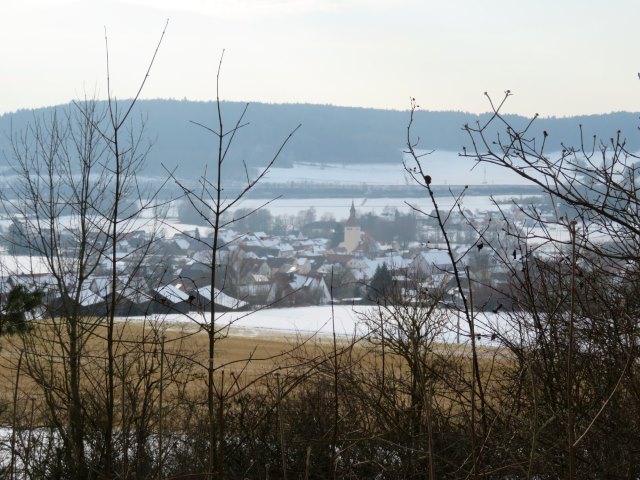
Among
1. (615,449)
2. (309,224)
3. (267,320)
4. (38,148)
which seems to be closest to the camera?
(615,449)

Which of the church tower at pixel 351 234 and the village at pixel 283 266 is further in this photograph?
the church tower at pixel 351 234

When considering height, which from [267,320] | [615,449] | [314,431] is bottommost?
[267,320]

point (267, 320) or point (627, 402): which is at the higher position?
point (627, 402)

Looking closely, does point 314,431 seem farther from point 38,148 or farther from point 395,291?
point 38,148

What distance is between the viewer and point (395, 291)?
8672 mm

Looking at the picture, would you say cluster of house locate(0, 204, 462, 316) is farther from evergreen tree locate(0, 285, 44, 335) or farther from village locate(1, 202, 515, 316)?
evergreen tree locate(0, 285, 44, 335)

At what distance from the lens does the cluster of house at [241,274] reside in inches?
150

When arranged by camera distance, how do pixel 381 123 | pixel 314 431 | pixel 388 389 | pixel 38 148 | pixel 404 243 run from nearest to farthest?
pixel 388 389, pixel 314 431, pixel 38 148, pixel 404 243, pixel 381 123

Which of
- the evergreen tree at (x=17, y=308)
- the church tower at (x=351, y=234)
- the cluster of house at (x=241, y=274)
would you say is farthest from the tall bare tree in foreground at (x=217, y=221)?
the church tower at (x=351, y=234)

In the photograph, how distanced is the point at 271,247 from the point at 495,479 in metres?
32.7

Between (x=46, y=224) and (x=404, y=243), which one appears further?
(x=404, y=243)

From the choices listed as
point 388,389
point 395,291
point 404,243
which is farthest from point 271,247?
point 388,389

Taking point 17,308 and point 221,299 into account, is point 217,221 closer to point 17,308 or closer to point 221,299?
point 221,299

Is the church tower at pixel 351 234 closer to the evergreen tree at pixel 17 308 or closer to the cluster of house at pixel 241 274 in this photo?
the cluster of house at pixel 241 274
